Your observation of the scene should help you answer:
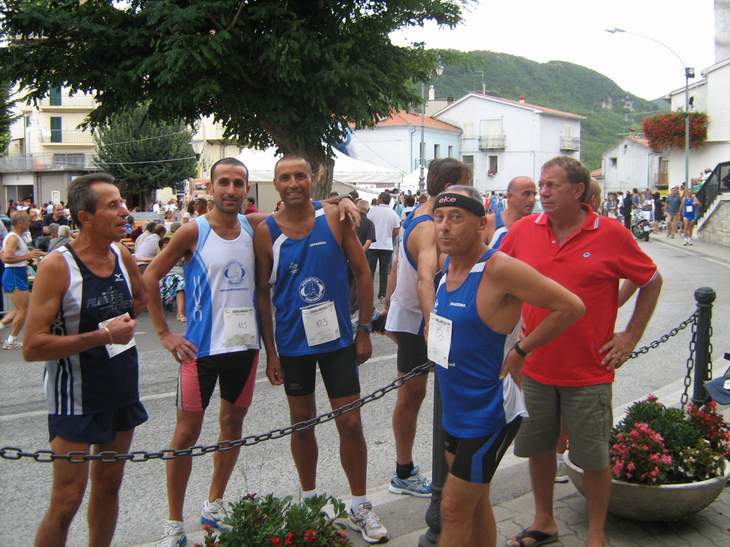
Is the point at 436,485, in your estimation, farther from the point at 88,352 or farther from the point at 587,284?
the point at 88,352

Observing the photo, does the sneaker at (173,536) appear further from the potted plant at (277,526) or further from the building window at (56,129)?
the building window at (56,129)

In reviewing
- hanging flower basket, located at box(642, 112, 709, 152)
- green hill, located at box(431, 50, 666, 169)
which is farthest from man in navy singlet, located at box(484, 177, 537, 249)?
green hill, located at box(431, 50, 666, 169)

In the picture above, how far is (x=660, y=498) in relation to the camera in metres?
3.98

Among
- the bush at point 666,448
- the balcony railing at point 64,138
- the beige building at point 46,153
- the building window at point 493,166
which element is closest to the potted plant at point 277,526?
the bush at point 666,448

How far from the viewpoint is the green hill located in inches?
4823

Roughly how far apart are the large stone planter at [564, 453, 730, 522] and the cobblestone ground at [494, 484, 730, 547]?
3.4 inches

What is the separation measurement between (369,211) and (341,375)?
10.2 m

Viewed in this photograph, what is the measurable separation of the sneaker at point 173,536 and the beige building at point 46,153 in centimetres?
6386

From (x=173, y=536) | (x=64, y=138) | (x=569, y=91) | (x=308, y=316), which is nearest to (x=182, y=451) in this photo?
(x=173, y=536)

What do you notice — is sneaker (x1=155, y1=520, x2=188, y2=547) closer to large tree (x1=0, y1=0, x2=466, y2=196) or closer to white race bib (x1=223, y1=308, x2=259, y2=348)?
white race bib (x1=223, y1=308, x2=259, y2=348)

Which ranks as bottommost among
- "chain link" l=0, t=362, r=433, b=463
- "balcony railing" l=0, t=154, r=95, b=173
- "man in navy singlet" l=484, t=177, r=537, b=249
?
"chain link" l=0, t=362, r=433, b=463

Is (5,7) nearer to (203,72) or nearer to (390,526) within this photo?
(203,72)

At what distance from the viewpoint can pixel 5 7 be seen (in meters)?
11.9

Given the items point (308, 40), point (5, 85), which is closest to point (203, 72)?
point (308, 40)
